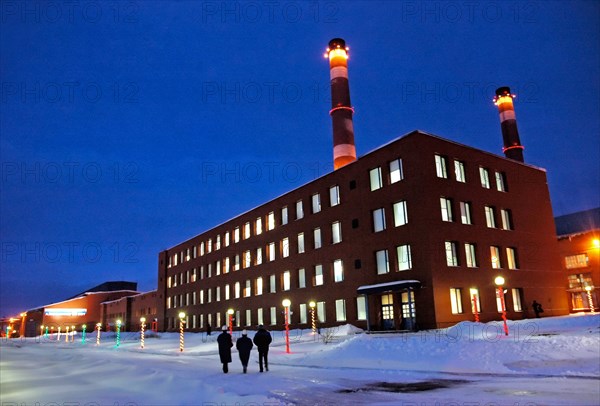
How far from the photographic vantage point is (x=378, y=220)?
124ft

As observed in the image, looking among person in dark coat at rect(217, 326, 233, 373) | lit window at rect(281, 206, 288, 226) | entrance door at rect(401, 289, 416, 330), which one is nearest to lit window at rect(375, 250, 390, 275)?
entrance door at rect(401, 289, 416, 330)

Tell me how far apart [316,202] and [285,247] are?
→ 6.92 m

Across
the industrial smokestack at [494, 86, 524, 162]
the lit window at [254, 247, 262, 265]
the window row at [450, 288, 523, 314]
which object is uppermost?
the industrial smokestack at [494, 86, 524, 162]

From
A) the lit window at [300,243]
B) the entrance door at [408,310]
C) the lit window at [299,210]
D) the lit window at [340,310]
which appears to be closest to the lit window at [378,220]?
the entrance door at [408,310]

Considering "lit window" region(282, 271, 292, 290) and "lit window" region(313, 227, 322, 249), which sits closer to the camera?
"lit window" region(313, 227, 322, 249)

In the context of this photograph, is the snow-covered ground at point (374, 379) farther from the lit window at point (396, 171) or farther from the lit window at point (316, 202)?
the lit window at point (316, 202)

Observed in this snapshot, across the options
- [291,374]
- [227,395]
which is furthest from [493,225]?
[227,395]

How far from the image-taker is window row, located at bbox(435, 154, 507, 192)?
36.2 meters

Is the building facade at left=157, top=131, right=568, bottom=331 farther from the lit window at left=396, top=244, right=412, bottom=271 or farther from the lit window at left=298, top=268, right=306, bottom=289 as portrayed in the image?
the lit window at left=298, top=268, right=306, bottom=289

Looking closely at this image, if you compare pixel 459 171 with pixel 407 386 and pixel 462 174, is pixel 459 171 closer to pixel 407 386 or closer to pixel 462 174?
pixel 462 174

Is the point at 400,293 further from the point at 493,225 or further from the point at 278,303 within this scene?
the point at 278,303

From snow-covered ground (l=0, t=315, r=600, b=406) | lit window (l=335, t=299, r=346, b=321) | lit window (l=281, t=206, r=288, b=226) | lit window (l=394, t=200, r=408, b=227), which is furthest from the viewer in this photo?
lit window (l=281, t=206, r=288, b=226)

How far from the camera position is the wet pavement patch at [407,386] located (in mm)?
13094

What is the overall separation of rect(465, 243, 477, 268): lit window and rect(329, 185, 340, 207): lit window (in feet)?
38.7
